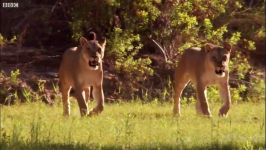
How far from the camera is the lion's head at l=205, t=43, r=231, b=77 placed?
38.8 feet

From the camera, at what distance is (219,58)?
38.9ft

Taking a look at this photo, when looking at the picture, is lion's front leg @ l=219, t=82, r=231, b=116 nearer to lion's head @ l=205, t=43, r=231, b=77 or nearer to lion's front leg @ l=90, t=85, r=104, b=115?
lion's head @ l=205, t=43, r=231, b=77

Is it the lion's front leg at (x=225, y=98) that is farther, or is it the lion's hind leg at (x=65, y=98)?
the lion's hind leg at (x=65, y=98)

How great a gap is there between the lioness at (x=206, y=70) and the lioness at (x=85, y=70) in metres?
1.49

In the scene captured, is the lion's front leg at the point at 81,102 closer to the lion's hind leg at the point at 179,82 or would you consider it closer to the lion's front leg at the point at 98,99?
the lion's front leg at the point at 98,99

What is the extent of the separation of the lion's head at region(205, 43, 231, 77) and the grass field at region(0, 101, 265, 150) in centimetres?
75

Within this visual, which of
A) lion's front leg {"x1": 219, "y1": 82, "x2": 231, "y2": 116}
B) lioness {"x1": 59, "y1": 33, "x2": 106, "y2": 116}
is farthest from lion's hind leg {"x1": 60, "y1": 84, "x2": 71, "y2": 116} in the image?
lion's front leg {"x1": 219, "y1": 82, "x2": 231, "y2": 116}

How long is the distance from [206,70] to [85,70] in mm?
2054

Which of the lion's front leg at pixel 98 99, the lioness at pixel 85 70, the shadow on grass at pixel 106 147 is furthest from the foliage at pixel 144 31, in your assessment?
the shadow on grass at pixel 106 147

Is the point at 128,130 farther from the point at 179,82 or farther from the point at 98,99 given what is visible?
the point at 179,82

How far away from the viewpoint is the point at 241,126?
1076 centimetres

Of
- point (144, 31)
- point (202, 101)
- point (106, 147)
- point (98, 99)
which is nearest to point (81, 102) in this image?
point (98, 99)

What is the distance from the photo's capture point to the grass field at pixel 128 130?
8719 millimetres

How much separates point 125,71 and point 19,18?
3331 millimetres
